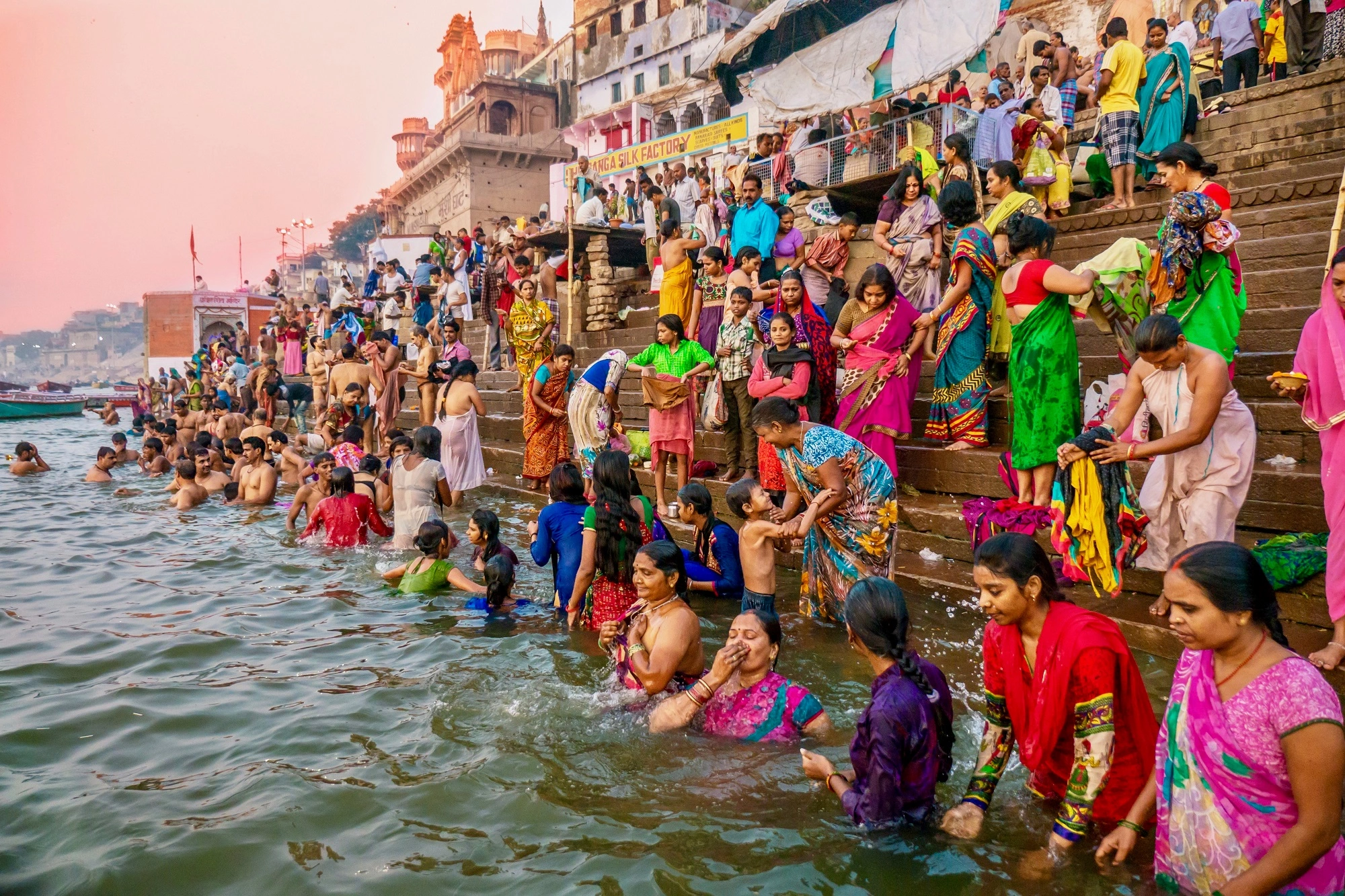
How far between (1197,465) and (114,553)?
31.5ft

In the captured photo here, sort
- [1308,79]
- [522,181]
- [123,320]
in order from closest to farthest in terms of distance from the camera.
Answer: [1308,79] < [522,181] < [123,320]

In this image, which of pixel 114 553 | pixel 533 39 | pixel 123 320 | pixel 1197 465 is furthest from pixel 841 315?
pixel 123 320

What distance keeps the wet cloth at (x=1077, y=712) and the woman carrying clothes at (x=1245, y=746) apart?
8.0 inches

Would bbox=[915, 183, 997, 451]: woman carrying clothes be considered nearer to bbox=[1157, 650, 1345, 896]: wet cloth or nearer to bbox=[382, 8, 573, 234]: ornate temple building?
bbox=[1157, 650, 1345, 896]: wet cloth

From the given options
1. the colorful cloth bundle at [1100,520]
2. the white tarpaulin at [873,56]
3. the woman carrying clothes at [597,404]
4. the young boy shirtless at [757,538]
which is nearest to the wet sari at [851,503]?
the young boy shirtless at [757,538]

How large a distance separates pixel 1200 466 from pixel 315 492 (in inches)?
304

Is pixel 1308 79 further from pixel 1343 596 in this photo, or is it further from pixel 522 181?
pixel 522 181

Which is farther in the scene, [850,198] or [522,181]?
[522,181]

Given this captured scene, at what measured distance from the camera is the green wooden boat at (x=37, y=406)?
3234cm

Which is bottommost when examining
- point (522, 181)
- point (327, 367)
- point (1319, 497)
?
point (1319, 497)

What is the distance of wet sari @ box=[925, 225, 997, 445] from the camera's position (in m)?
5.91

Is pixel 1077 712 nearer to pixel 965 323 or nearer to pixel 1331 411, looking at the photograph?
pixel 1331 411

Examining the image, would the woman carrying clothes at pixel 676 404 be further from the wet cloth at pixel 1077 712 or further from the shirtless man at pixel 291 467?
the shirtless man at pixel 291 467

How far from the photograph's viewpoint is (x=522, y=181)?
4053cm
